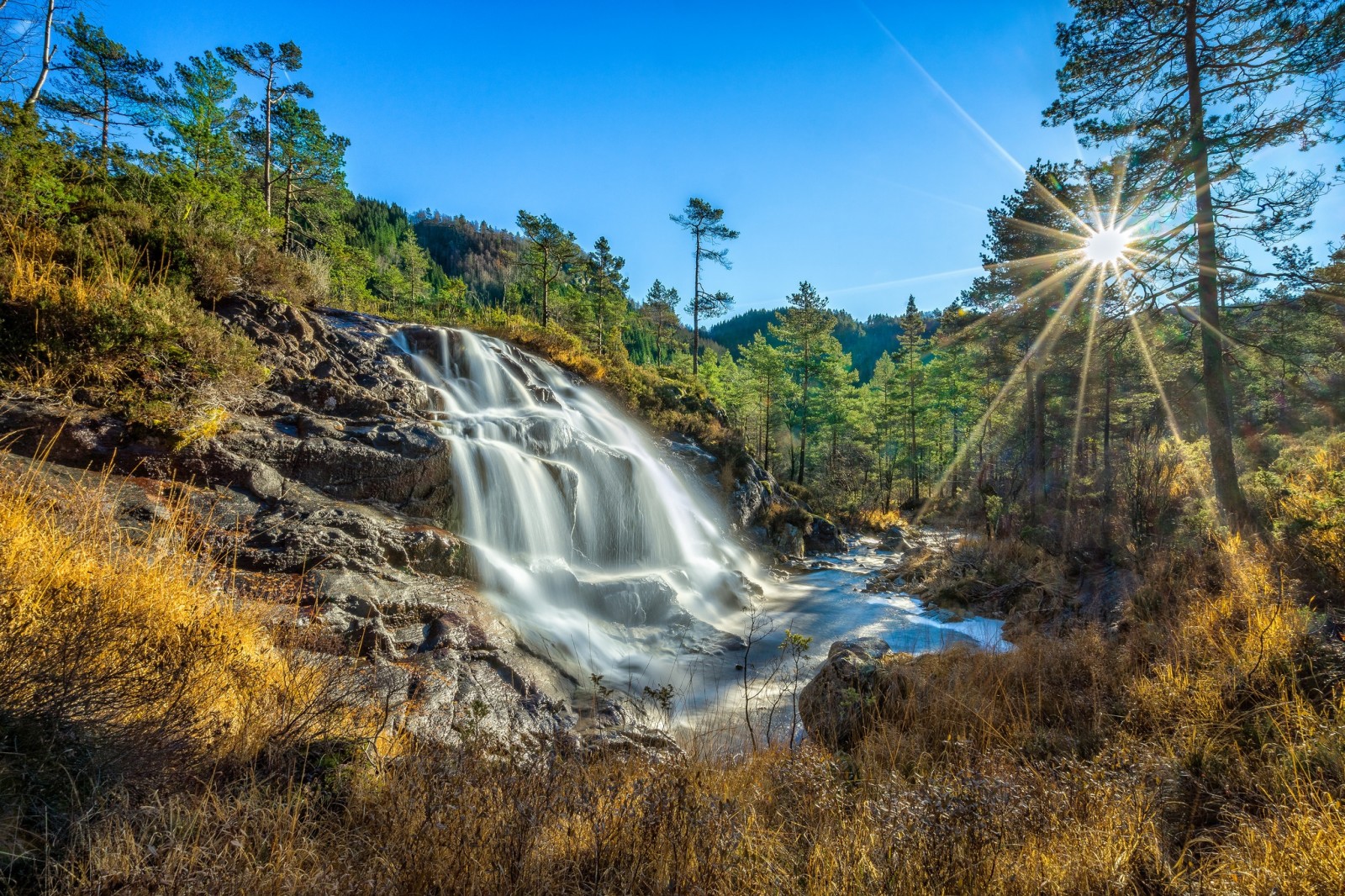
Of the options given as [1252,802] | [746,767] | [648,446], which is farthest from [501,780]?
[648,446]

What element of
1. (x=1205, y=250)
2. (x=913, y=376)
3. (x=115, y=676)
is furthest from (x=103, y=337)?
(x=913, y=376)


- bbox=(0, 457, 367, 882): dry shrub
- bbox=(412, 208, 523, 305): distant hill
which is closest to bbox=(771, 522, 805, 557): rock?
bbox=(0, 457, 367, 882): dry shrub

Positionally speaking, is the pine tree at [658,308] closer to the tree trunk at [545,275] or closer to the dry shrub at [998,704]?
the tree trunk at [545,275]

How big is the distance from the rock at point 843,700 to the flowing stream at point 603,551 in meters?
1.60

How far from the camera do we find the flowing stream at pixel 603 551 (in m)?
7.15

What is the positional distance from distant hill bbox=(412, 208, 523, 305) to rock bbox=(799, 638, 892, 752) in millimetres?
97811

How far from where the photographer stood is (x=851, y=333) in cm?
13662

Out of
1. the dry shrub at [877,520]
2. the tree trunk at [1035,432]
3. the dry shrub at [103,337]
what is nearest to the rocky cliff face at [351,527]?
the dry shrub at [103,337]

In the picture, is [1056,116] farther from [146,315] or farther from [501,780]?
[146,315]

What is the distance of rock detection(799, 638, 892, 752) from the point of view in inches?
181

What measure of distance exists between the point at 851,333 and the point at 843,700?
144 metres

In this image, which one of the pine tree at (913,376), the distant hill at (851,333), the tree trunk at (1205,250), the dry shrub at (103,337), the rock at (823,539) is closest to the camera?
the dry shrub at (103,337)

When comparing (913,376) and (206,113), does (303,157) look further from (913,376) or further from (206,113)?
(913,376)

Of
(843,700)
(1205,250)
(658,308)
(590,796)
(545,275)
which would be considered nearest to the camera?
(590,796)
